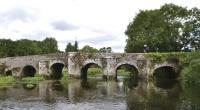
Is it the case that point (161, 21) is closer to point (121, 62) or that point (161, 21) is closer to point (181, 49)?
point (181, 49)

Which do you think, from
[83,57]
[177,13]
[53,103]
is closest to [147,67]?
[83,57]

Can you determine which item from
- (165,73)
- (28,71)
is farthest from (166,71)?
(28,71)

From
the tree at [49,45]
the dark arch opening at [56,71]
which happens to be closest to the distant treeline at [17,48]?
the tree at [49,45]

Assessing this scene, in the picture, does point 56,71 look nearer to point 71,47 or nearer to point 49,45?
point 71,47

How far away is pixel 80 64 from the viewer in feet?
222

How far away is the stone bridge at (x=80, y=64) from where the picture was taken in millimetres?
64125

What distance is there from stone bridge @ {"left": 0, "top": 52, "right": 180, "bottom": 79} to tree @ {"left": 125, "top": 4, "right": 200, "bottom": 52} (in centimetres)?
674

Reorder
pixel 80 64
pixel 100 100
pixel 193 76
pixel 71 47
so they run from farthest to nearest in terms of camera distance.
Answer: pixel 71 47, pixel 80 64, pixel 193 76, pixel 100 100

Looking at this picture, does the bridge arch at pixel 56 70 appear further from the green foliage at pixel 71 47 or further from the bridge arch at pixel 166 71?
the green foliage at pixel 71 47

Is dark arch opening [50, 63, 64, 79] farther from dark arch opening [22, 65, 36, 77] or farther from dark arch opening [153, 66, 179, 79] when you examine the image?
dark arch opening [153, 66, 179, 79]

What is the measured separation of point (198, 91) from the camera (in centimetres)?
4303

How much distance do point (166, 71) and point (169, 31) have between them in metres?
7.21

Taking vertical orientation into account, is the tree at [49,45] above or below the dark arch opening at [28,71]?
above

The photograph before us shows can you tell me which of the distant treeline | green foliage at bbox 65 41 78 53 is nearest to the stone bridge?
the distant treeline
